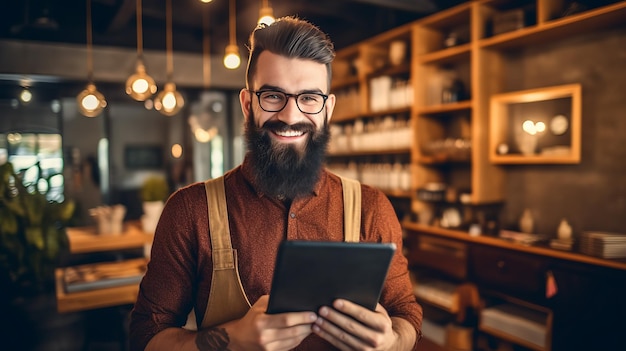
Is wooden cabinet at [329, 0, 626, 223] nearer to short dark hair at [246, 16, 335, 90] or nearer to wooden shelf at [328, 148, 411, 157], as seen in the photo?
wooden shelf at [328, 148, 411, 157]

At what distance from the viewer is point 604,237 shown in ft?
8.30

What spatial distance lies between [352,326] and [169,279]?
1.73 feet

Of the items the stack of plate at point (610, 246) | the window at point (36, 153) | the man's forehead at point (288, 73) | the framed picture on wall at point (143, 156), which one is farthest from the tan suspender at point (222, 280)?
the framed picture on wall at point (143, 156)

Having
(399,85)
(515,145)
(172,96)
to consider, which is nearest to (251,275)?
(172,96)

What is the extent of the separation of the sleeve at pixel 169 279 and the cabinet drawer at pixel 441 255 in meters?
2.54

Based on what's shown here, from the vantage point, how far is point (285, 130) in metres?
1.32

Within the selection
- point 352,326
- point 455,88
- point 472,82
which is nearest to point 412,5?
point 455,88

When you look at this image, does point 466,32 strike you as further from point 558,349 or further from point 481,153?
point 558,349

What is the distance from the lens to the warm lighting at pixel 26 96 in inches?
194

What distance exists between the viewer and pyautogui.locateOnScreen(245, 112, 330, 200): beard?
4.35ft

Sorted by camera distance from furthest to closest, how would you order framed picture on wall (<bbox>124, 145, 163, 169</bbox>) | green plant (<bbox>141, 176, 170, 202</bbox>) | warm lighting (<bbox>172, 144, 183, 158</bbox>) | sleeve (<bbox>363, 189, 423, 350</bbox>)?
warm lighting (<bbox>172, 144, 183, 158</bbox>)
framed picture on wall (<bbox>124, 145, 163, 169</bbox>)
green plant (<bbox>141, 176, 170, 202</bbox>)
sleeve (<bbox>363, 189, 423, 350</bbox>)

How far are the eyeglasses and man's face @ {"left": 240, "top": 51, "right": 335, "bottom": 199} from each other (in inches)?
0.4

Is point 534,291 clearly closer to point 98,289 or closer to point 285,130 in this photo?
point 285,130

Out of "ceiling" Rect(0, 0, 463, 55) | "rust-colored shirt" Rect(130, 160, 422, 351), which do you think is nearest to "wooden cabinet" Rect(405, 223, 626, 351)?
"rust-colored shirt" Rect(130, 160, 422, 351)
